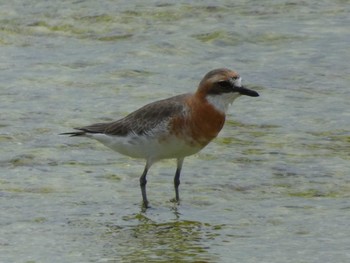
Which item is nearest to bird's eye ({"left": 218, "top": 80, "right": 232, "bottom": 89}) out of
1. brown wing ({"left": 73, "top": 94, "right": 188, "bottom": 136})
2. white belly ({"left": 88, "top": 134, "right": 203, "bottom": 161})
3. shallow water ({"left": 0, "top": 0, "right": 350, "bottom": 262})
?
brown wing ({"left": 73, "top": 94, "right": 188, "bottom": 136})

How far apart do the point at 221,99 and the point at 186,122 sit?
0.42 m

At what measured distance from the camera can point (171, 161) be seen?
13.5 m

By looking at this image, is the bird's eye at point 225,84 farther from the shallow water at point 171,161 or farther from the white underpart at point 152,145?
the shallow water at point 171,161

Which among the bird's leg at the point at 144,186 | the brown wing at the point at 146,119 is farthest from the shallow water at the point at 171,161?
the brown wing at the point at 146,119

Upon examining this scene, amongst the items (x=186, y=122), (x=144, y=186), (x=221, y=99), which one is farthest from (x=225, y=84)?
(x=144, y=186)

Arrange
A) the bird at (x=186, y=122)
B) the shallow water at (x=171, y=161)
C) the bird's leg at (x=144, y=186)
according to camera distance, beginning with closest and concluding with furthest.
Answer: the shallow water at (x=171, y=161) → the bird at (x=186, y=122) → the bird's leg at (x=144, y=186)

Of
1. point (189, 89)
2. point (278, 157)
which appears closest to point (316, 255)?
point (278, 157)

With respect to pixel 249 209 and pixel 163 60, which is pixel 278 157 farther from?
pixel 163 60

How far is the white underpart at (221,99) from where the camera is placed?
11.5m

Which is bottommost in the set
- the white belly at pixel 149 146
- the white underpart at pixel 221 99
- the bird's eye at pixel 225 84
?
the white belly at pixel 149 146

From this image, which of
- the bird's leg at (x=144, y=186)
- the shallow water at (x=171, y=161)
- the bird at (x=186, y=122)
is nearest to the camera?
the shallow water at (x=171, y=161)

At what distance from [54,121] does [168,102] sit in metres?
3.35

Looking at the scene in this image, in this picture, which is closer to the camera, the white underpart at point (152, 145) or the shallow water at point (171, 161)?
the shallow water at point (171, 161)

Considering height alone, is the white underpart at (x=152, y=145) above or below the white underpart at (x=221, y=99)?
below
